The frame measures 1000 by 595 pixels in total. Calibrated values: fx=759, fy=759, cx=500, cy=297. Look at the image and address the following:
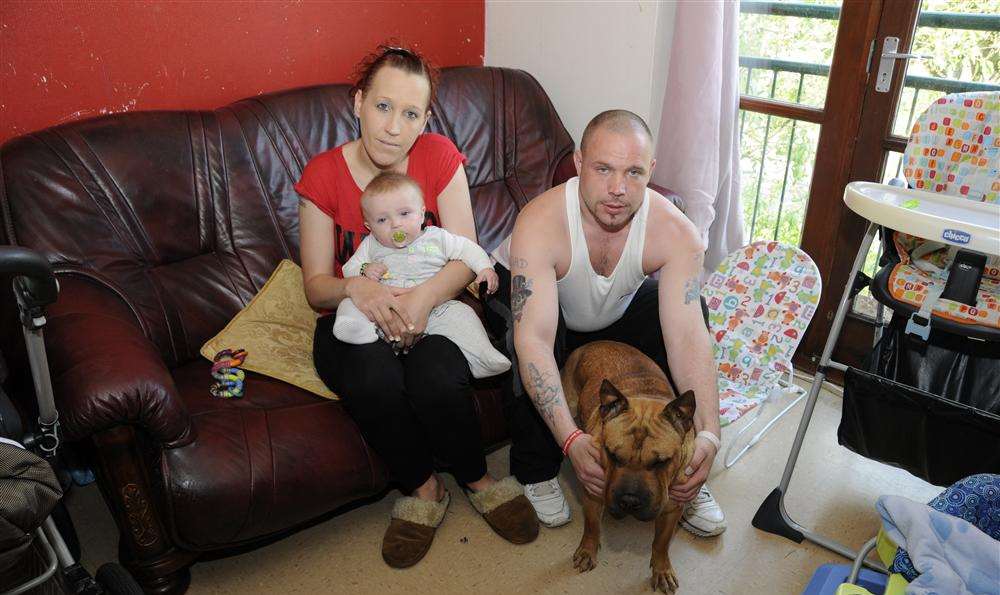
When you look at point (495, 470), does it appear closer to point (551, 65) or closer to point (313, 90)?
point (313, 90)

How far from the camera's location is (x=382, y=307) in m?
1.87

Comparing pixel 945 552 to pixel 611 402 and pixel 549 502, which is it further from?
pixel 549 502

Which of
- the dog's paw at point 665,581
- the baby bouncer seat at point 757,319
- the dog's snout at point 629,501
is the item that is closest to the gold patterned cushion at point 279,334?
the dog's snout at point 629,501

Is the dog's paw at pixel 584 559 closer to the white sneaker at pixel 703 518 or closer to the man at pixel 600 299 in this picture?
the man at pixel 600 299

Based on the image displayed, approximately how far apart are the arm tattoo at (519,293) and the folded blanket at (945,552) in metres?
0.90

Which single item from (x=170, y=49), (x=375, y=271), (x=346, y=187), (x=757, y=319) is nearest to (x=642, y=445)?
(x=375, y=271)

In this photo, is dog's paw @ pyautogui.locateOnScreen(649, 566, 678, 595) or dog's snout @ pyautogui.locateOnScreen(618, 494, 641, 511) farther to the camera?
dog's paw @ pyautogui.locateOnScreen(649, 566, 678, 595)

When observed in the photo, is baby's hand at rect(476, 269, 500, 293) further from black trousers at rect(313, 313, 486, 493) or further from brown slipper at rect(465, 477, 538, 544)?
brown slipper at rect(465, 477, 538, 544)

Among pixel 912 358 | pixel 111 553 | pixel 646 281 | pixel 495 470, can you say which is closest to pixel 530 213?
pixel 646 281

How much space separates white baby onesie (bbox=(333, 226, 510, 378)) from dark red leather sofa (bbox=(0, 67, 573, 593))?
18 centimetres

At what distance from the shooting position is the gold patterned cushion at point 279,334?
77.0 inches

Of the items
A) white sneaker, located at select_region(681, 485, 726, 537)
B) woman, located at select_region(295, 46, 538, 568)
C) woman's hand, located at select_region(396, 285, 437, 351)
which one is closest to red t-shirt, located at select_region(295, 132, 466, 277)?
woman, located at select_region(295, 46, 538, 568)

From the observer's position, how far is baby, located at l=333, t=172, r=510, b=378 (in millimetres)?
1880

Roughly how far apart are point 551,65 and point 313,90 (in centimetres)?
100
